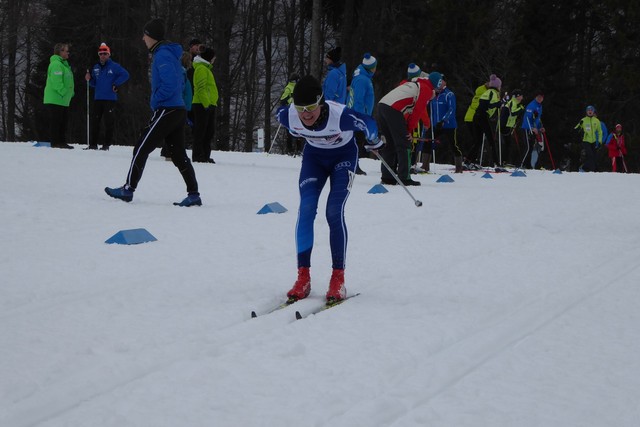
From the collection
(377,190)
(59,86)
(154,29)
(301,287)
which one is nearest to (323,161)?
(301,287)

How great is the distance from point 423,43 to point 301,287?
27199mm

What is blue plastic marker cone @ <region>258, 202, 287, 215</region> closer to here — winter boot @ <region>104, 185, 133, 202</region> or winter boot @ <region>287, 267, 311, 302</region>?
winter boot @ <region>104, 185, 133, 202</region>

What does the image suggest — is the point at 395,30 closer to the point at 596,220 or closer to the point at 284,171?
the point at 284,171

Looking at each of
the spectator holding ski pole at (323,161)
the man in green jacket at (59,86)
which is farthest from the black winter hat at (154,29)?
the man in green jacket at (59,86)

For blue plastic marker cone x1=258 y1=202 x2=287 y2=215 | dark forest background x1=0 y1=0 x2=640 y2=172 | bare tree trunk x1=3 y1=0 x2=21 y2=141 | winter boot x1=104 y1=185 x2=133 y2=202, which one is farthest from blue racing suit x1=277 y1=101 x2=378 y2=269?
bare tree trunk x1=3 y1=0 x2=21 y2=141

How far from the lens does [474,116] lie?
15617 millimetres

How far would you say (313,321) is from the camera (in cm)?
431

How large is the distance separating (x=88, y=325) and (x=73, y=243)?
8.00 ft

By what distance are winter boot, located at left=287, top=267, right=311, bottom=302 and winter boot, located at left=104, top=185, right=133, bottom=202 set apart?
13.1ft

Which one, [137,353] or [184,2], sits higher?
[184,2]

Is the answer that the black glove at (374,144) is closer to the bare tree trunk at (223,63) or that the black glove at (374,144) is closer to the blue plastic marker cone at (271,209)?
the blue plastic marker cone at (271,209)

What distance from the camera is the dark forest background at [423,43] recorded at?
94.6ft

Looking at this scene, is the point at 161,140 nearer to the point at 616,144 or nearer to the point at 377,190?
the point at 377,190

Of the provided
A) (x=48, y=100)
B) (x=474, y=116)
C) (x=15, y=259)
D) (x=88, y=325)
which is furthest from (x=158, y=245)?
(x=474, y=116)
